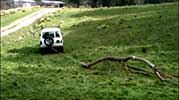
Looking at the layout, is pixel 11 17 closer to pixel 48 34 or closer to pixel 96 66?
pixel 48 34

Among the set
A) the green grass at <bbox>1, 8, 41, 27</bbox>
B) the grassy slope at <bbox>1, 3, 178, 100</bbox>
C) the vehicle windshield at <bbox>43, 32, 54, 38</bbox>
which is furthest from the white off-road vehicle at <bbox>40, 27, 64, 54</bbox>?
the green grass at <bbox>1, 8, 41, 27</bbox>

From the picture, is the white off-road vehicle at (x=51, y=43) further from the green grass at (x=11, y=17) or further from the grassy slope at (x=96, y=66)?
the green grass at (x=11, y=17)

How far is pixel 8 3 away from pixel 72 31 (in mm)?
93059

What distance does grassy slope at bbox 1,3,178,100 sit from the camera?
22.2 m

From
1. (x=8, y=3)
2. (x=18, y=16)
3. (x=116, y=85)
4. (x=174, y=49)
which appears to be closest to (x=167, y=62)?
(x=174, y=49)

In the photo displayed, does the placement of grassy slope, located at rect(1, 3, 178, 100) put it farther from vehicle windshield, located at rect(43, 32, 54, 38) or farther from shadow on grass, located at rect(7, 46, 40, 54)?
vehicle windshield, located at rect(43, 32, 54, 38)

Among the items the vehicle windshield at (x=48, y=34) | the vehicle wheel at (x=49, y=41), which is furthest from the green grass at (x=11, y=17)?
the vehicle wheel at (x=49, y=41)

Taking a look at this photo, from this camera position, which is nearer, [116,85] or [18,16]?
[116,85]

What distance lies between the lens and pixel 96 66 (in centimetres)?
2994

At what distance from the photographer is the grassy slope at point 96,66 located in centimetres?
2216

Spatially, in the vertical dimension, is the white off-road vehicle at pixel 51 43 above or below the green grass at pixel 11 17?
above

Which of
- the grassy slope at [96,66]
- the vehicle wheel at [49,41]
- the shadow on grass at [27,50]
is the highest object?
the vehicle wheel at [49,41]

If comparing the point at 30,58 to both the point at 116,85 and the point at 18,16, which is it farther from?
the point at 18,16

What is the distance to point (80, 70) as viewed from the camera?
2888 cm
